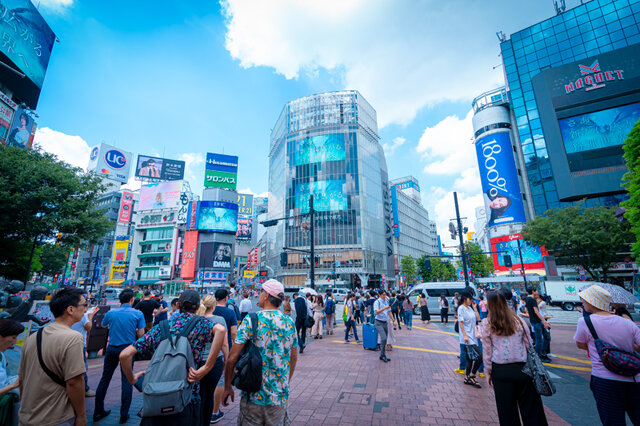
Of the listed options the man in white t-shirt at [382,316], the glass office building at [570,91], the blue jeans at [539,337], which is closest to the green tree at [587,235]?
the glass office building at [570,91]

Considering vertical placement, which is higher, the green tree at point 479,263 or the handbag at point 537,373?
the green tree at point 479,263

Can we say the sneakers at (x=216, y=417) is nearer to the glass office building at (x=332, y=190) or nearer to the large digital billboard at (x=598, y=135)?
the glass office building at (x=332, y=190)

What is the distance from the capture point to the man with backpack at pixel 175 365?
91.3 inches

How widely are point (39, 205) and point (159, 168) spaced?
67606 millimetres

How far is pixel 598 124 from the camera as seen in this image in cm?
4081

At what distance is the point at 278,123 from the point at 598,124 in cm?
6454

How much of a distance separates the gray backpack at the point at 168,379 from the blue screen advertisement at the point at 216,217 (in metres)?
67.9

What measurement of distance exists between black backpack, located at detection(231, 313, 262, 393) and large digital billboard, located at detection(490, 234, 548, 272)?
49.2 metres

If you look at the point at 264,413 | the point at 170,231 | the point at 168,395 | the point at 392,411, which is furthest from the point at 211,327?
the point at 170,231

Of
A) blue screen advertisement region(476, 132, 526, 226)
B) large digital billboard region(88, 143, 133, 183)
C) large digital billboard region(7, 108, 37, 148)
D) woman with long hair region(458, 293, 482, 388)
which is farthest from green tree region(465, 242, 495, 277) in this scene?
large digital billboard region(88, 143, 133, 183)

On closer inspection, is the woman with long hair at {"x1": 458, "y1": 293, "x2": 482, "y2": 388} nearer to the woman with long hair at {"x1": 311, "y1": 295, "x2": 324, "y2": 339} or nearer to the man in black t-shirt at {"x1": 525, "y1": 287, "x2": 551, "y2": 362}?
the man in black t-shirt at {"x1": 525, "y1": 287, "x2": 551, "y2": 362}

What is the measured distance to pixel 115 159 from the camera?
70.7 meters

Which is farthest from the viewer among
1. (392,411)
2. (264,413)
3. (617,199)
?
(617,199)

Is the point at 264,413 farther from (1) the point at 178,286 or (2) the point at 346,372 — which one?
(1) the point at 178,286
